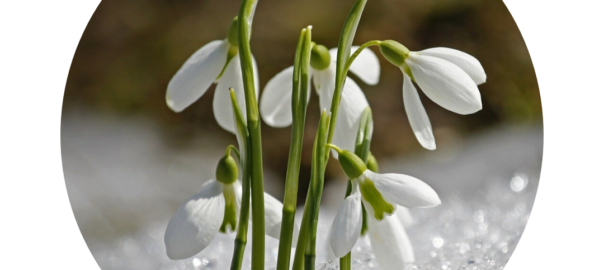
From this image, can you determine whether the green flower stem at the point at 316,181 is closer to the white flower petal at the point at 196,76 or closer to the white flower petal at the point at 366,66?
the white flower petal at the point at 196,76

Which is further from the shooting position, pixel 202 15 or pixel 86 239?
pixel 202 15

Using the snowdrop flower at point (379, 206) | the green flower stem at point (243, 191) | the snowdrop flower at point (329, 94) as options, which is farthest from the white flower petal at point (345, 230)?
the snowdrop flower at point (329, 94)

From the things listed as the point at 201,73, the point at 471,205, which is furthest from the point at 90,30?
the point at 471,205

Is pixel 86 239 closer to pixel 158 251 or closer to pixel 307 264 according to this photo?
pixel 158 251

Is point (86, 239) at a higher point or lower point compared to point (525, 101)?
lower

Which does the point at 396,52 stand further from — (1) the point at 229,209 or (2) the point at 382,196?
(1) the point at 229,209

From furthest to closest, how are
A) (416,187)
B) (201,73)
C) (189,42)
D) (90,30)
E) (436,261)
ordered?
(189,42) < (90,30) < (436,261) < (201,73) < (416,187)

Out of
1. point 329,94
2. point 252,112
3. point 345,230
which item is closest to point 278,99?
point 329,94

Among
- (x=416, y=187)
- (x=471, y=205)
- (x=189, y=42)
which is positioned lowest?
(x=471, y=205)

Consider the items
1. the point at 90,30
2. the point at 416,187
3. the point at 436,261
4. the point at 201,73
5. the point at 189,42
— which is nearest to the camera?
the point at 416,187
